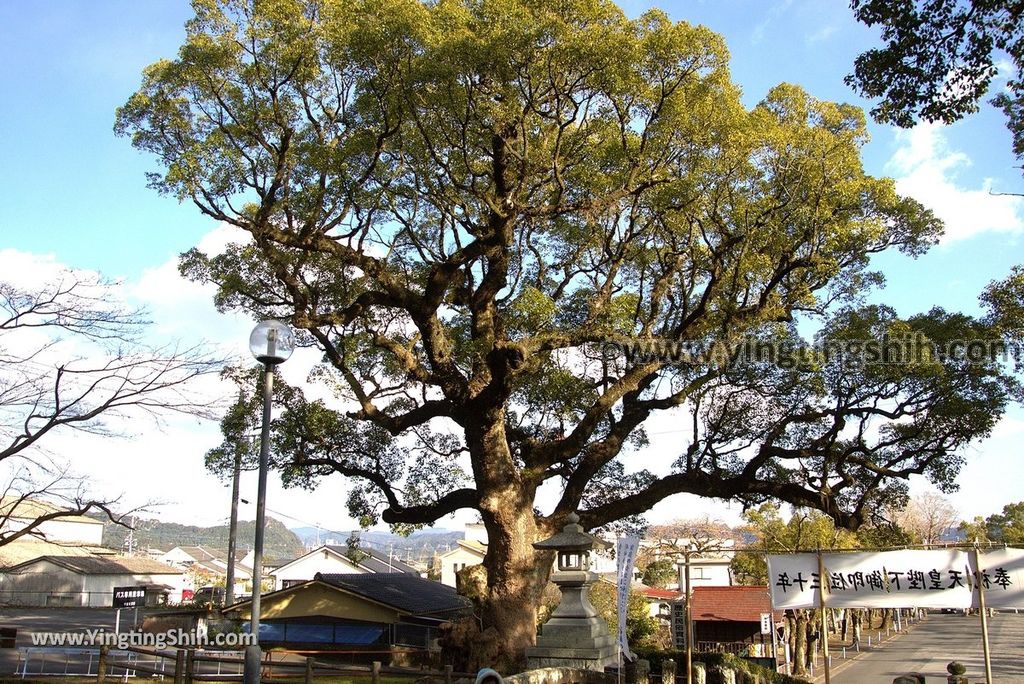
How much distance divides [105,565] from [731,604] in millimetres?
33988

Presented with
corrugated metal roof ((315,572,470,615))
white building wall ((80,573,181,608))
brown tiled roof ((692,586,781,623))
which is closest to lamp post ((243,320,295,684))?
corrugated metal roof ((315,572,470,615))

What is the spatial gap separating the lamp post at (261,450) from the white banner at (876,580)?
831 centimetres

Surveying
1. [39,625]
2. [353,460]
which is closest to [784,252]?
[353,460]

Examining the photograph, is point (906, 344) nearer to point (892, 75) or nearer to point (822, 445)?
point (822, 445)

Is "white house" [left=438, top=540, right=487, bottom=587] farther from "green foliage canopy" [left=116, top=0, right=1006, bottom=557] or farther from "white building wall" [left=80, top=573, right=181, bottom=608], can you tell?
"green foliage canopy" [left=116, top=0, right=1006, bottom=557]

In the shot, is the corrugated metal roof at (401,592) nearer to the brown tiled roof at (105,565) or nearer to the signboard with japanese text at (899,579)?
the signboard with japanese text at (899,579)

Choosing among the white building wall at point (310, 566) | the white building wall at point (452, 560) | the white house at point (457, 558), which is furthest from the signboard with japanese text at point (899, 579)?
the white building wall at point (452, 560)

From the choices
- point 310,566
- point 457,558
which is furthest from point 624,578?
point 457,558

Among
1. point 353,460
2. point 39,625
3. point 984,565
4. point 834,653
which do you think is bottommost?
point 834,653

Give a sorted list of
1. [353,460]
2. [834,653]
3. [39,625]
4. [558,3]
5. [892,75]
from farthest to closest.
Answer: [834,653]
[39,625]
[353,460]
[558,3]
[892,75]

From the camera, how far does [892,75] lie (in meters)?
8.26

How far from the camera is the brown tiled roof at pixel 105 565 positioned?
4053cm

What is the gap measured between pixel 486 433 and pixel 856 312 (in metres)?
8.46

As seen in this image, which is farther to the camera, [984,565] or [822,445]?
[822,445]
